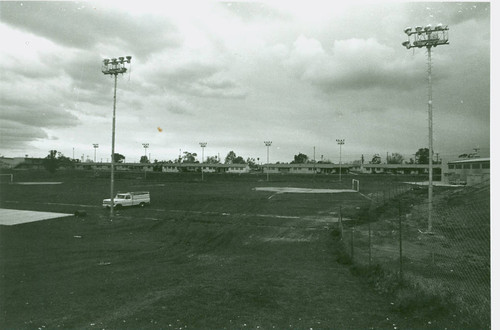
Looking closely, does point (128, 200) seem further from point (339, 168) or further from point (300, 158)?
point (300, 158)

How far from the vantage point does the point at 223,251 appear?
1975 cm

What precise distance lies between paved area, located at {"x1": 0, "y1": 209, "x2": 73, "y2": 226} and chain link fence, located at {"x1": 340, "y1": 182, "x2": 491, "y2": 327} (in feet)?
→ 89.2

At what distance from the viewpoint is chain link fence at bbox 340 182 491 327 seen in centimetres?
1036

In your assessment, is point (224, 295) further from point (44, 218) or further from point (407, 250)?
point (44, 218)

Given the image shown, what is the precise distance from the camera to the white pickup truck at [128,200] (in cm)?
3737

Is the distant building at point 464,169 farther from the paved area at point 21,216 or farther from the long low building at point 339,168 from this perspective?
the paved area at point 21,216

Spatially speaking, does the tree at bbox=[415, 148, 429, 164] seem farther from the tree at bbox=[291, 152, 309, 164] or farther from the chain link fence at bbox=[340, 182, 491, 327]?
the chain link fence at bbox=[340, 182, 491, 327]

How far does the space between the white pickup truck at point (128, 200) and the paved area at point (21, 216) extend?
170 inches

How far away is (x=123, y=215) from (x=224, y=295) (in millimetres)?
25074

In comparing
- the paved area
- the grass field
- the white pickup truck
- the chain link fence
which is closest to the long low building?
the chain link fence

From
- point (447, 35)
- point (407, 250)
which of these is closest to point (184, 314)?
point (407, 250)

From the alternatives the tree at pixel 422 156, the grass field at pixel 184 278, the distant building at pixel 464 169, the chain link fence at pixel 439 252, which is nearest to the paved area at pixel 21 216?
the grass field at pixel 184 278

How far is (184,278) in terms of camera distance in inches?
538
